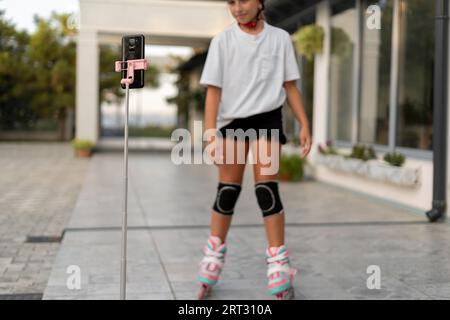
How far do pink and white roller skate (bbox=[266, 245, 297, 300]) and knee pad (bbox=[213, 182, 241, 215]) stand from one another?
30 cm

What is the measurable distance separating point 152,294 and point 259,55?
52.1 inches

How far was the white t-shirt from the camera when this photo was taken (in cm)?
308

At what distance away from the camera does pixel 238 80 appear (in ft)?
10.2

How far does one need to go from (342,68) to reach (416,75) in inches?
83.3

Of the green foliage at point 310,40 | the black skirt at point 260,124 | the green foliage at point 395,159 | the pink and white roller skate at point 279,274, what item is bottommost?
the pink and white roller skate at point 279,274

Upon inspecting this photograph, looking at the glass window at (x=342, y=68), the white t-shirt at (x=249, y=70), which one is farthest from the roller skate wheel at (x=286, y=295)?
the glass window at (x=342, y=68)

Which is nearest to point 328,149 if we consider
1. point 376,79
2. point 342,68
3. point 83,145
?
point 342,68

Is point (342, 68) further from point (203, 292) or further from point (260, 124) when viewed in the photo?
point (203, 292)

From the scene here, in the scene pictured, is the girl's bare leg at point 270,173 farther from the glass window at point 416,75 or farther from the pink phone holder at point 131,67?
the glass window at point 416,75

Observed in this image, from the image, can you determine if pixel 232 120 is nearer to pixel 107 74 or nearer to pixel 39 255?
pixel 39 255

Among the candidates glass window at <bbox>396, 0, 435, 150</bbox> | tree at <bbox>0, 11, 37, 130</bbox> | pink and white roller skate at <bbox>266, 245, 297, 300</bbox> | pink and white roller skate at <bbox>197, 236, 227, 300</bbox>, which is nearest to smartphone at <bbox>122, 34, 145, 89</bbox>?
pink and white roller skate at <bbox>197, 236, 227, 300</bbox>

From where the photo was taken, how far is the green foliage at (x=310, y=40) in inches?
349

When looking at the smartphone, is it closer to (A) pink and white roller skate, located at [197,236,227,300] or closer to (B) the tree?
(A) pink and white roller skate, located at [197,236,227,300]

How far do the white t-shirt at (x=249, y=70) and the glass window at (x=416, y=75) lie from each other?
3449 millimetres
